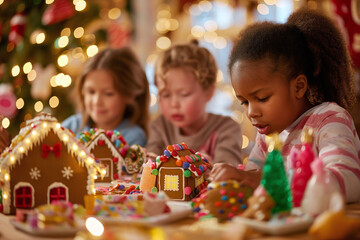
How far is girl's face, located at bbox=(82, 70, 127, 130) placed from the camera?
2.31 m

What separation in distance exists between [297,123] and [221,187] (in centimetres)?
48

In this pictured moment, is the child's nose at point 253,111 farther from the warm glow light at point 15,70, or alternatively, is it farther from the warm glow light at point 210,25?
the warm glow light at point 210,25

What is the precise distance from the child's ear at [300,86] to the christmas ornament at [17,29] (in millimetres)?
3279

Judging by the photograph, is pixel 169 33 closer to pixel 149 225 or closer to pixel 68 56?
pixel 68 56

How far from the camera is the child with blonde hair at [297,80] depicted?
48.3 inches

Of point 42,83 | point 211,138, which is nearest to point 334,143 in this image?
point 211,138

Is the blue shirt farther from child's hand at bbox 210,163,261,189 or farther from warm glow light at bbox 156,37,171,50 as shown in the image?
warm glow light at bbox 156,37,171,50

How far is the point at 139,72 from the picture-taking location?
2.60 meters

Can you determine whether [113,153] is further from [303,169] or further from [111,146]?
[303,169]

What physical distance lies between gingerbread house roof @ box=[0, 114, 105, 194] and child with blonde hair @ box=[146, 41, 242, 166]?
3.16 ft

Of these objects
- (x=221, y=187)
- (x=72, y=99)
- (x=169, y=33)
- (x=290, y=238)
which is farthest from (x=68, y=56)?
(x=290, y=238)

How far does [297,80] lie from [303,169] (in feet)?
1.37

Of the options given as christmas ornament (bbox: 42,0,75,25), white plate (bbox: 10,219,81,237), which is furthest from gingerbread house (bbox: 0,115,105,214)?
christmas ornament (bbox: 42,0,75,25)

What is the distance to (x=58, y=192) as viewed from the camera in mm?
1063
